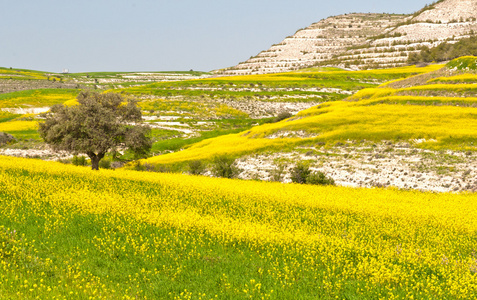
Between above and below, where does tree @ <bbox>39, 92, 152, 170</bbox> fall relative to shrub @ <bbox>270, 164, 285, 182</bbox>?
above

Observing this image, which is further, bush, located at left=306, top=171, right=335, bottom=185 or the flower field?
bush, located at left=306, top=171, right=335, bottom=185

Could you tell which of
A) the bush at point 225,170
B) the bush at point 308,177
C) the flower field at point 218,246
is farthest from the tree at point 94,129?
the flower field at point 218,246

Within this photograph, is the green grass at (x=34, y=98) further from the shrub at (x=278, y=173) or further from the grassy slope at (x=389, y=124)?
the shrub at (x=278, y=173)

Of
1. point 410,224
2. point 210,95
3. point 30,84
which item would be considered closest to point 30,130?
point 210,95

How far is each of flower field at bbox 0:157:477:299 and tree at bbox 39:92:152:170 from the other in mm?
15677

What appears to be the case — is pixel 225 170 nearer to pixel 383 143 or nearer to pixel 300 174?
pixel 300 174

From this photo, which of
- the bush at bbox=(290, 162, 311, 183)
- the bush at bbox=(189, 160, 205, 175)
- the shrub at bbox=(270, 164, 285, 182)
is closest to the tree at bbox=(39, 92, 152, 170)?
the bush at bbox=(189, 160, 205, 175)

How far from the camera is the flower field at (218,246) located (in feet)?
32.2

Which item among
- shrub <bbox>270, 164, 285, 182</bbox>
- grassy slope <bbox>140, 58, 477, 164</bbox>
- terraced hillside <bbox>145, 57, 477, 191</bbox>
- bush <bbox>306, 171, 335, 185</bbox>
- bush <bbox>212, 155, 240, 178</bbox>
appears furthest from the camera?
grassy slope <bbox>140, 58, 477, 164</bbox>

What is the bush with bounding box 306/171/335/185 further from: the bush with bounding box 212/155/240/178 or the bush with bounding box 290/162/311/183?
the bush with bounding box 212/155/240/178

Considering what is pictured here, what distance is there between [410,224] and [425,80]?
58.9 m

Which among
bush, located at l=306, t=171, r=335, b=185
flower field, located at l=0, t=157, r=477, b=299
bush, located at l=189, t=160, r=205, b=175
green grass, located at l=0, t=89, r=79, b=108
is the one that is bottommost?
bush, located at l=189, t=160, r=205, b=175

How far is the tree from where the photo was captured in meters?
37.5

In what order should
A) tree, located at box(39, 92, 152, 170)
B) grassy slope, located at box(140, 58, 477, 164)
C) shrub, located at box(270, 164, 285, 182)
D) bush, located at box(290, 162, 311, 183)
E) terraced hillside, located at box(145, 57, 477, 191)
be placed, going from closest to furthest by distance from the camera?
terraced hillside, located at box(145, 57, 477, 191) → bush, located at box(290, 162, 311, 183) → tree, located at box(39, 92, 152, 170) → shrub, located at box(270, 164, 285, 182) → grassy slope, located at box(140, 58, 477, 164)
